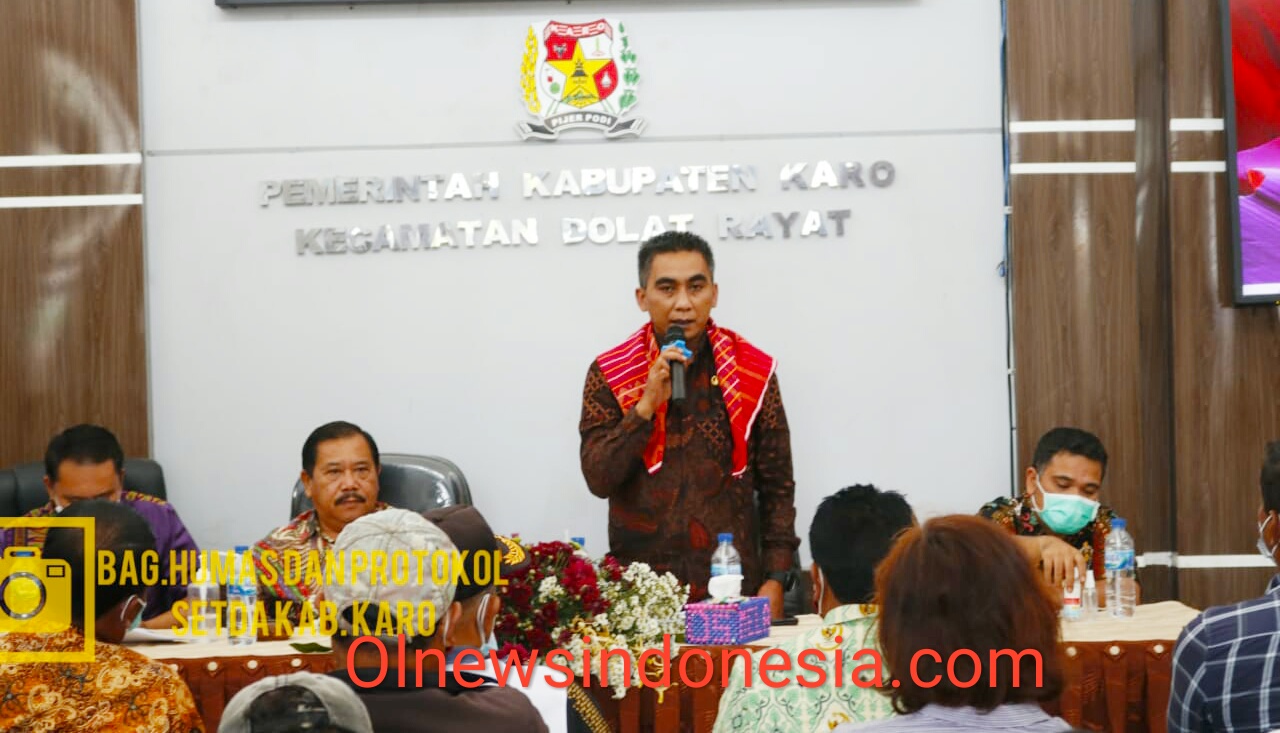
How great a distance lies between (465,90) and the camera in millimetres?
4812

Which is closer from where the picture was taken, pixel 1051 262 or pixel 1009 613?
pixel 1009 613

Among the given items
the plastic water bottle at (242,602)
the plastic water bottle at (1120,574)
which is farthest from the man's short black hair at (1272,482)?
the plastic water bottle at (242,602)

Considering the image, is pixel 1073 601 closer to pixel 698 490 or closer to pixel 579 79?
pixel 698 490

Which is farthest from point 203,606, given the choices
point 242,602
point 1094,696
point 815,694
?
point 1094,696

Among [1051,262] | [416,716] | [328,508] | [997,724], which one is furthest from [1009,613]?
[1051,262]

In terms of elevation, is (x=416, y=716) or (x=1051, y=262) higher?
(x=1051, y=262)

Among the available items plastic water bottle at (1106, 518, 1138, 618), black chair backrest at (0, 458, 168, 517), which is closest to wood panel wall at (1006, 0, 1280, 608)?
plastic water bottle at (1106, 518, 1138, 618)

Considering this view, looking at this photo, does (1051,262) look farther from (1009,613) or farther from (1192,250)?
(1009,613)

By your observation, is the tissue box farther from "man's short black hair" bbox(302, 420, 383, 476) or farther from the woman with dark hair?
the woman with dark hair

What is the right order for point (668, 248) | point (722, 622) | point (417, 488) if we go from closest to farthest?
point (722, 622) → point (668, 248) → point (417, 488)

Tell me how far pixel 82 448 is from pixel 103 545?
1750 mm

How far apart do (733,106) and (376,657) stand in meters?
3.27

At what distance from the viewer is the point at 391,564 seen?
76.3 inches

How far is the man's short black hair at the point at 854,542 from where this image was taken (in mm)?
2596
